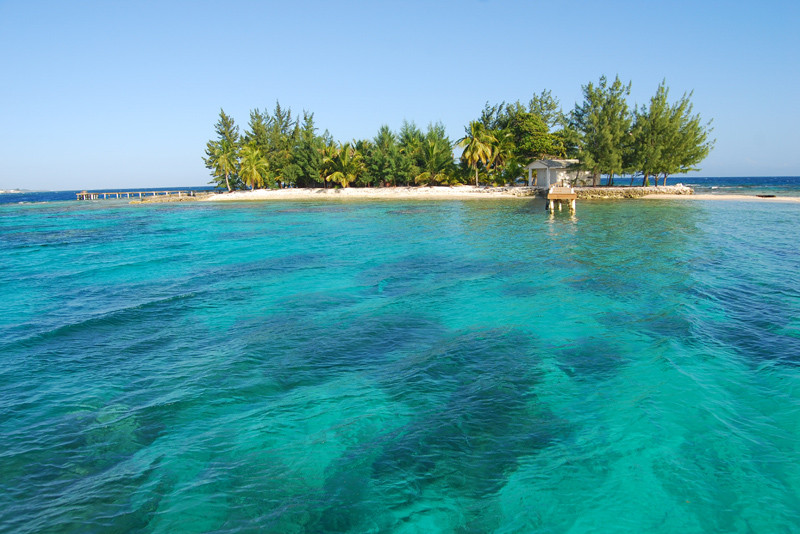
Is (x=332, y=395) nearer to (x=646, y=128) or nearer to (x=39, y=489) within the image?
(x=39, y=489)

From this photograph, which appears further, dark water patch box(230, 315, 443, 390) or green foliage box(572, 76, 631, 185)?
green foliage box(572, 76, 631, 185)

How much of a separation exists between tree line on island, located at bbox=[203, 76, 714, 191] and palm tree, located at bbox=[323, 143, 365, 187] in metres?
0.14

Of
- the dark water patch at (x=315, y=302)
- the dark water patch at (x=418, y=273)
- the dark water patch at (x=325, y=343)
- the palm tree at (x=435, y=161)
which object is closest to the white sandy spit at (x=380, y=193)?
the palm tree at (x=435, y=161)

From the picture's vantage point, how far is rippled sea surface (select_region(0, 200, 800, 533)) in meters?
5.23

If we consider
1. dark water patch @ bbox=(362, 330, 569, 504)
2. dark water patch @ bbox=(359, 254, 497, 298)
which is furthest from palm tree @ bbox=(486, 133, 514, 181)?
dark water patch @ bbox=(362, 330, 569, 504)

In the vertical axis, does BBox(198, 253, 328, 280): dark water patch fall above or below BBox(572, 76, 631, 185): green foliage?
below

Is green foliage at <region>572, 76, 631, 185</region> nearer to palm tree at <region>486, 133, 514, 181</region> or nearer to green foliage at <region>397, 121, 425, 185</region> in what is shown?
palm tree at <region>486, 133, 514, 181</region>

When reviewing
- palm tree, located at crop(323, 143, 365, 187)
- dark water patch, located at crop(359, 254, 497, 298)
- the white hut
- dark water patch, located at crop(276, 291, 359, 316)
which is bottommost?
dark water patch, located at crop(276, 291, 359, 316)

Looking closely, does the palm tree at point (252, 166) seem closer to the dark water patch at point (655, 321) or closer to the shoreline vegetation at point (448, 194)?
the shoreline vegetation at point (448, 194)

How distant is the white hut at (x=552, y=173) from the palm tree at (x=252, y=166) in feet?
126

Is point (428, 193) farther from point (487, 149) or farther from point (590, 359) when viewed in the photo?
point (590, 359)

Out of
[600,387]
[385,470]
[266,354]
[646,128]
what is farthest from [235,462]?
[646,128]

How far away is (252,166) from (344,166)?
14488 millimetres

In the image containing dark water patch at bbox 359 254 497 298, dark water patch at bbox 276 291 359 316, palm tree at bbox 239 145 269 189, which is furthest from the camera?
palm tree at bbox 239 145 269 189
